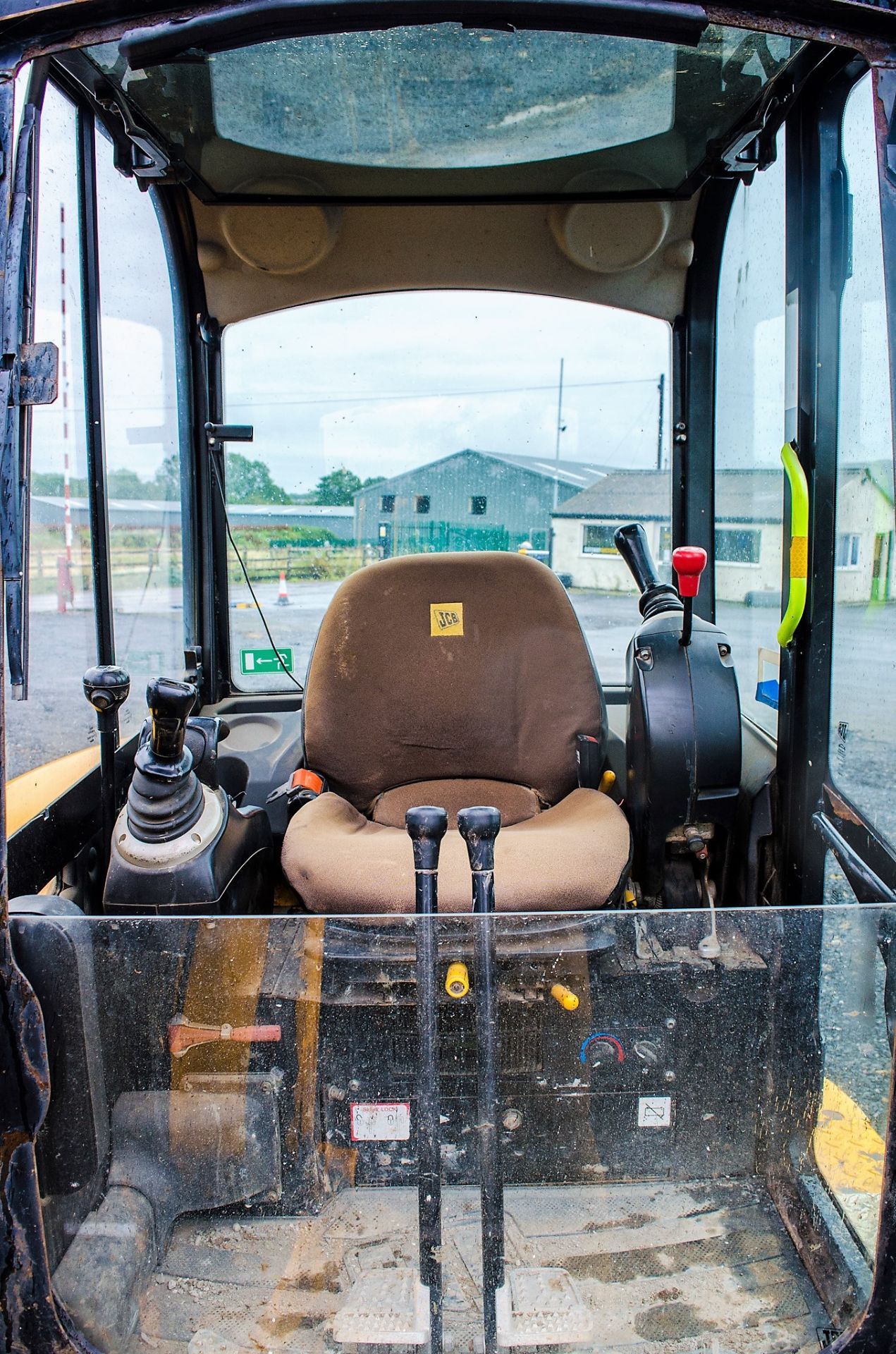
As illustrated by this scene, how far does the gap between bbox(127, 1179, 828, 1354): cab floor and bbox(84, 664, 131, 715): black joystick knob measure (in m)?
0.87

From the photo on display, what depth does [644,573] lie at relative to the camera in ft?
8.07

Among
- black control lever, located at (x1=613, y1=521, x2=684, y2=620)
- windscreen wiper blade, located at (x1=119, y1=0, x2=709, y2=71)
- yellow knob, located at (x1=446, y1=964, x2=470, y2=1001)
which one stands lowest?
yellow knob, located at (x1=446, y1=964, x2=470, y2=1001)

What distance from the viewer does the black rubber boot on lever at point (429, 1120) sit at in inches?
46.9

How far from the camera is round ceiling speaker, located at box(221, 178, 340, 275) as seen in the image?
2.54 metres

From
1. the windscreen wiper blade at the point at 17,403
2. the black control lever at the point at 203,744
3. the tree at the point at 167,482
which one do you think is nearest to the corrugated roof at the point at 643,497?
the tree at the point at 167,482

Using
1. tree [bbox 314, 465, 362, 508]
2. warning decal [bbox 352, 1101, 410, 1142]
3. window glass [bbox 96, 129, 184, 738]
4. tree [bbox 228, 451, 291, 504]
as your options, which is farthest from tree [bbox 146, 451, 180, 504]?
warning decal [bbox 352, 1101, 410, 1142]

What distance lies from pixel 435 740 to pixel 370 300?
4.14ft

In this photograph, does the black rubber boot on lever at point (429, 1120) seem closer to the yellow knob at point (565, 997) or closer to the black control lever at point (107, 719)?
the yellow knob at point (565, 997)

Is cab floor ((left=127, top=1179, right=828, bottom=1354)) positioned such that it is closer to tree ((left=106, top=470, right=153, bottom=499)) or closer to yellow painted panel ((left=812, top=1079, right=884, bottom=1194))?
yellow painted panel ((left=812, top=1079, right=884, bottom=1194))

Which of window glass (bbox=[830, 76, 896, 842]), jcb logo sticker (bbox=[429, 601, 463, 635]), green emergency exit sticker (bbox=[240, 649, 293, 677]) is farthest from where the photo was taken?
green emergency exit sticker (bbox=[240, 649, 293, 677])

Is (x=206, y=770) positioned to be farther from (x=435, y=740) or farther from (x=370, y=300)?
(x=370, y=300)

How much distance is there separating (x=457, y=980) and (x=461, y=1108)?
170 millimetres

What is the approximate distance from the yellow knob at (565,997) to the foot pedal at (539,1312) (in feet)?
1.14

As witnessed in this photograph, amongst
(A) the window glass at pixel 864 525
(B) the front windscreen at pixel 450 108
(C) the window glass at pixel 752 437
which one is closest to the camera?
(A) the window glass at pixel 864 525
